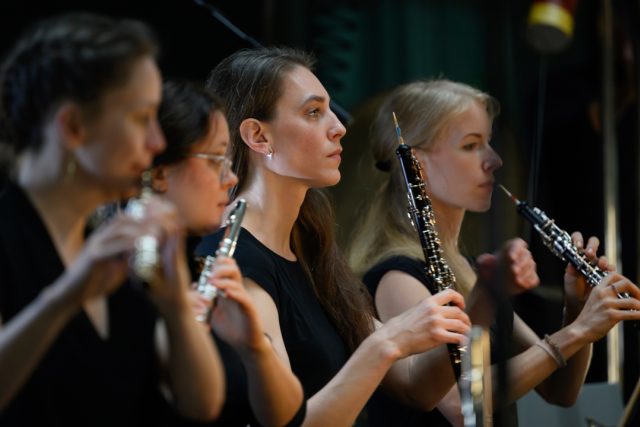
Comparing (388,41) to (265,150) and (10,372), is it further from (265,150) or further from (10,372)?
(10,372)

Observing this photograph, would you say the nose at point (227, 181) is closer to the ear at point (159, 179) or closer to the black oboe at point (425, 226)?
the ear at point (159, 179)

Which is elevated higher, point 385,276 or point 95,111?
point 95,111

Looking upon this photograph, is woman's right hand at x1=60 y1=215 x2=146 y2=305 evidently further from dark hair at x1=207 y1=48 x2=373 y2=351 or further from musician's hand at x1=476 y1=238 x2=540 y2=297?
dark hair at x1=207 y1=48 x2=373 y2=351

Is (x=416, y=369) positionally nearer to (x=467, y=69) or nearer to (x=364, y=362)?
(x=364, y=362)

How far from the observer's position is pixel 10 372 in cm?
134

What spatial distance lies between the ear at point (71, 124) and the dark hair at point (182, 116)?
28 cm

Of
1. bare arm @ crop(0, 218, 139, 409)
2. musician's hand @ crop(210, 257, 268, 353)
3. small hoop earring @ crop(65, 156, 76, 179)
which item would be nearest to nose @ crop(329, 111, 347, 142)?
musician's hand @ crop(210, 257, 268, 353)

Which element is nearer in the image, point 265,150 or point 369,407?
point 265,150

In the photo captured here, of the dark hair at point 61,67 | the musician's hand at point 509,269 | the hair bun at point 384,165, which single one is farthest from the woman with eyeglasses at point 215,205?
the hair bun at point 384,165

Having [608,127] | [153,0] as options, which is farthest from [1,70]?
[608,127]

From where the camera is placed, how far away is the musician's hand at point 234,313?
163 cm

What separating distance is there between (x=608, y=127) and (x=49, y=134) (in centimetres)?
240

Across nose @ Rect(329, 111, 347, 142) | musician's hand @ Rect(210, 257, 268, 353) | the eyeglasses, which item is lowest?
musician's hand @ Rect(210, 257, 268, 353)

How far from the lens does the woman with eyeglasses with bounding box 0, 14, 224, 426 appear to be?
1436 millimetres
